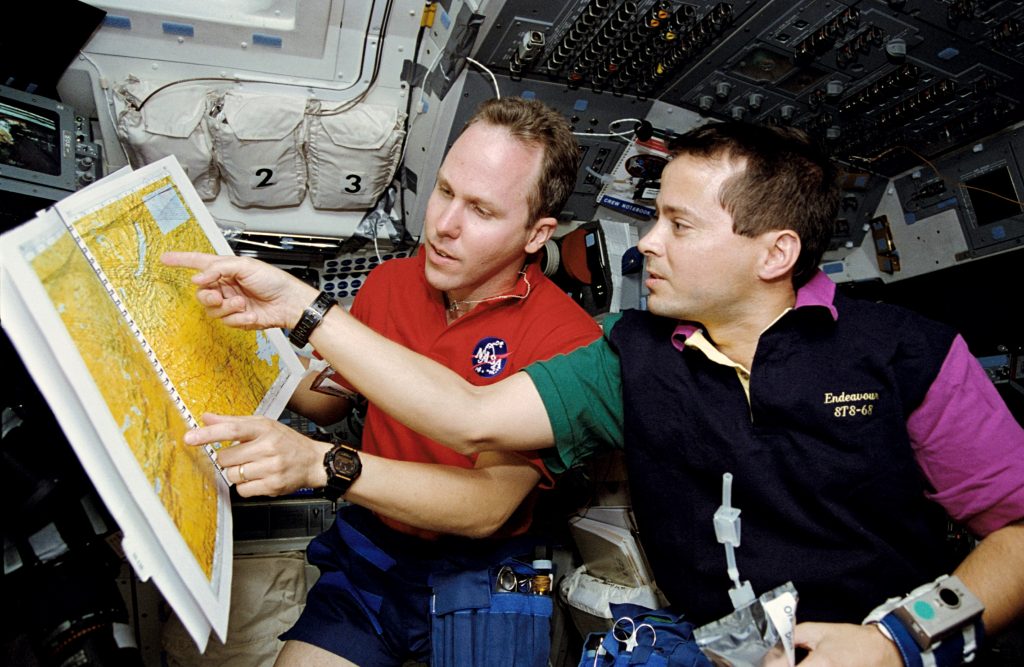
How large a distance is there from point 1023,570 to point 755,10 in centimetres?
207

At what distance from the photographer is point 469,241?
208cm

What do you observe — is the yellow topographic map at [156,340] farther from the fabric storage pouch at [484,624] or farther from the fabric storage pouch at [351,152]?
the fabric storage pouch at [351,152]

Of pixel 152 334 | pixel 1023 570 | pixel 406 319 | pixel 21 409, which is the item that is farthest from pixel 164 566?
pixel 1023 570

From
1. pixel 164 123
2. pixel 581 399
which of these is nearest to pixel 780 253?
pixel 581 399

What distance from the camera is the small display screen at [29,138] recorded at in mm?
2238

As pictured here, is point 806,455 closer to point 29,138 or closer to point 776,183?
point 776,183

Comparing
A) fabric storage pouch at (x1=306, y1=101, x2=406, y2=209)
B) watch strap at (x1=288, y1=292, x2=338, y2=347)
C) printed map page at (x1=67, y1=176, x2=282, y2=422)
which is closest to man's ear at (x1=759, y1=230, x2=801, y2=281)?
watch strap at (x1=288, y1=292, x2=338, y2=347)

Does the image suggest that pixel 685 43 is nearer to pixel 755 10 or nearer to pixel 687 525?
pixel 755 10

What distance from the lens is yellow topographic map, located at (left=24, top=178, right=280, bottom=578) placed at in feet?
3.71

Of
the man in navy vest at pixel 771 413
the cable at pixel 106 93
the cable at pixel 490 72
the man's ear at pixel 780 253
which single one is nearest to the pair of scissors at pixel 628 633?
the man in navy vest at pixel 771 413

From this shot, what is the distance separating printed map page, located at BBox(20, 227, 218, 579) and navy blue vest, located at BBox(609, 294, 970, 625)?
104cm

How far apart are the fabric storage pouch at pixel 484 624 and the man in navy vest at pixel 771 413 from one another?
42 centimetres

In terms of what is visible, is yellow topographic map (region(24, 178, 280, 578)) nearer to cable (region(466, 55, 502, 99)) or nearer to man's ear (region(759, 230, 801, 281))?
man's ear (region(759, 230, 801, 281))

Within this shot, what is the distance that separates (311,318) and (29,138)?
157 cm
